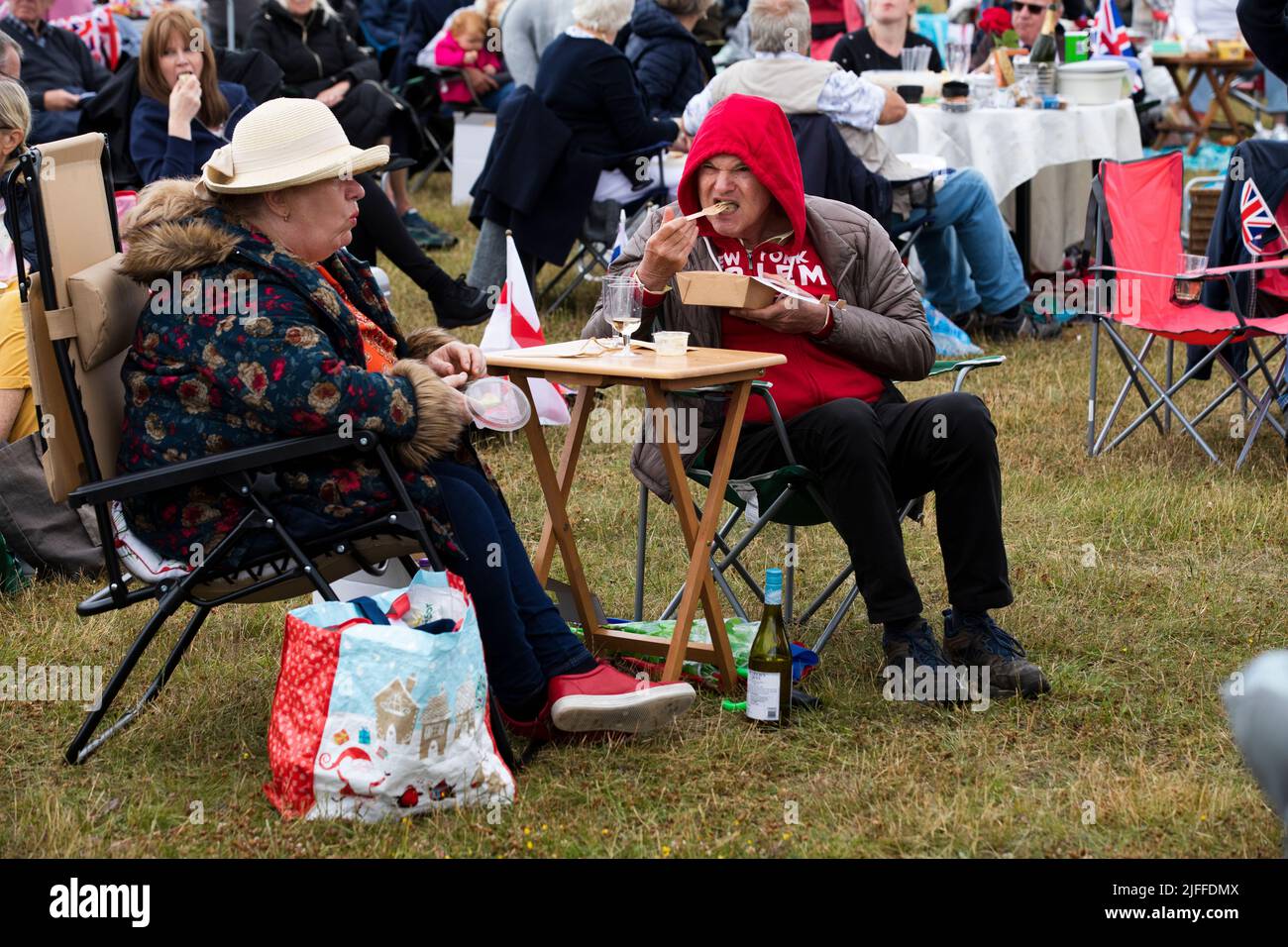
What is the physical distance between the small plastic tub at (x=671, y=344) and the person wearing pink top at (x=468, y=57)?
22.7 ft

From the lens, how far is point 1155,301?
19.4ft

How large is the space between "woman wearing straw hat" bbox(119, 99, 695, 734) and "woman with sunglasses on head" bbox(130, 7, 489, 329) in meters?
3.19

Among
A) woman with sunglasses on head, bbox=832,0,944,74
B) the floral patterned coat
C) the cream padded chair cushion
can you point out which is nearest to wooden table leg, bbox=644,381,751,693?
the floral patterned coat

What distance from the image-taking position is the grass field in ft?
9.70

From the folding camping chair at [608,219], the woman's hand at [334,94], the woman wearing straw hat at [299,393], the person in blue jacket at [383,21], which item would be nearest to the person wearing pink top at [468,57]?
the woman's hand at [334,94]

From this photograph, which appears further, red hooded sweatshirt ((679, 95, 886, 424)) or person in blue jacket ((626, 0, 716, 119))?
person in blue jacket ((626, 0, 716, 119))

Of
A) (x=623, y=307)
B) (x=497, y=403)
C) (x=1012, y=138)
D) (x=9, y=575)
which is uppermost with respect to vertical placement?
(x=623, y=307)

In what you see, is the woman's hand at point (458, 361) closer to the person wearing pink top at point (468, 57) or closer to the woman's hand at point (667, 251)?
the woman's hand at point (667, 251)

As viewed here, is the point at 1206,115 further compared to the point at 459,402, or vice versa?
the point at 1206,115

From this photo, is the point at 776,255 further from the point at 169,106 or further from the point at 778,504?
the point at 169,106

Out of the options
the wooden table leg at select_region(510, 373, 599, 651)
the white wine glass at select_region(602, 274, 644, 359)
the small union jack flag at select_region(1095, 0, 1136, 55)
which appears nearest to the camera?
the white wine glass at select_region(602, 274, 644, 359)

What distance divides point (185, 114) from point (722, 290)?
3546 millimetres

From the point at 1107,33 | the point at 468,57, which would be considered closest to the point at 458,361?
the point at 468,57

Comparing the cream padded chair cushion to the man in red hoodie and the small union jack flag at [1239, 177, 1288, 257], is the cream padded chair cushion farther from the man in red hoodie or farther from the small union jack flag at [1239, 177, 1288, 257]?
the small union jack flag at [1239, 177, 1288, 257]
